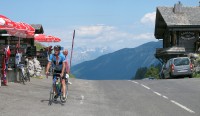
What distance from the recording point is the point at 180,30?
50469 millimetres

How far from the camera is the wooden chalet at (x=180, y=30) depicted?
49.8 metres

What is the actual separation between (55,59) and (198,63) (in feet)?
95.3

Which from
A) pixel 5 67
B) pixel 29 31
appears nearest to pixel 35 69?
pixel 29 31

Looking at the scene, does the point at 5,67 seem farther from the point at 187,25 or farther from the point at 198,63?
the point at 187,25

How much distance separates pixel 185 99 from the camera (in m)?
15.5

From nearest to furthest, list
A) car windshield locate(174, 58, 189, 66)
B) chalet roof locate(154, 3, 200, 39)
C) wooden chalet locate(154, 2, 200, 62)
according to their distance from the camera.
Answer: car windshield locate(174, 58, 189, 66) < wooden chalet locate(154, 2, 200, 62) < chalet roof locate(154, 3, 200, 39)

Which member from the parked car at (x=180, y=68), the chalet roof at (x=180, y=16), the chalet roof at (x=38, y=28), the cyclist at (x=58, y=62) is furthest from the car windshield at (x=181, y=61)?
the chalet roof at (x=38, y=28)

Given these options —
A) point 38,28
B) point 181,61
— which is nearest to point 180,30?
point 38,28

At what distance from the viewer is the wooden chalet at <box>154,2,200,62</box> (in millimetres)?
49781

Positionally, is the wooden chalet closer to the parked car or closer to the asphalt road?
the parked car

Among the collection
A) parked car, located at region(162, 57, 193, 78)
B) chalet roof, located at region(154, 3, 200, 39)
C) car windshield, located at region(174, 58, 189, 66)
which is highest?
chalet roof, located at region(154, 3, 200, 39)

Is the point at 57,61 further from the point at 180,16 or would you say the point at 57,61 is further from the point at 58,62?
the point at 180,16

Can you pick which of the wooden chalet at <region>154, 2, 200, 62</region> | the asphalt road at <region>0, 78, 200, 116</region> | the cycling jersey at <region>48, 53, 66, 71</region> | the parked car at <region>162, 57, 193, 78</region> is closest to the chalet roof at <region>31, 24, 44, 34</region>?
the wooden chalet at <region>154, 2, 200, 62</region>

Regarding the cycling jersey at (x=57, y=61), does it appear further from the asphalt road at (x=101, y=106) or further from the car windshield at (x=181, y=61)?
the car windshield at (x=181, y=61)
